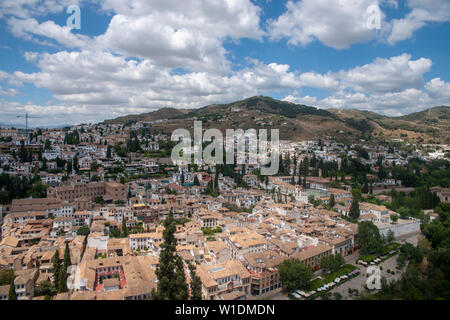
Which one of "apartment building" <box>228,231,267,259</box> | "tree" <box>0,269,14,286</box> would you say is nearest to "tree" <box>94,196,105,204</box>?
"tree" <box>0,269,14,286</box>

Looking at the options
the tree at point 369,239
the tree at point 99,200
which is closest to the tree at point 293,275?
the tree at point 369,239

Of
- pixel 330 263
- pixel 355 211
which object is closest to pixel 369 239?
pixel 330 263

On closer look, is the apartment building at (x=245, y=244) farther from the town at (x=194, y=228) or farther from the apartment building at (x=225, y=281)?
the apartment building at (x=225, y=281)

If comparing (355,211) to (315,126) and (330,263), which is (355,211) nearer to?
Result: (330,263)

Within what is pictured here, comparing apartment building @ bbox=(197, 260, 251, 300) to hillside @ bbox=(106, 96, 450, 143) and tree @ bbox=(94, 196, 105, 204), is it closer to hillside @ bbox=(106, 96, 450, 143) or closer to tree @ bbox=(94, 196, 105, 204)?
tree @ bbox=(94, 196, 105, 204)

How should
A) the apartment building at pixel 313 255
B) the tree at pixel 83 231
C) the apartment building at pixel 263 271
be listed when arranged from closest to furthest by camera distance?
the apartment building at pixel 263 271, the apartment building at pixel 313 255, the tree at pixel 83 231
